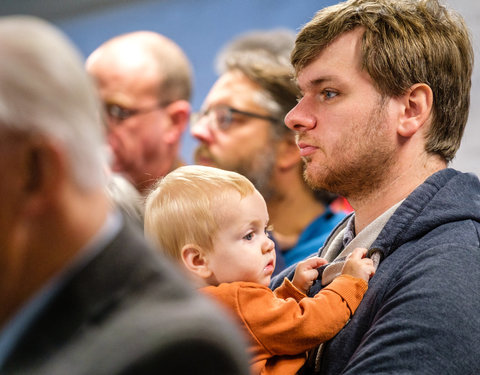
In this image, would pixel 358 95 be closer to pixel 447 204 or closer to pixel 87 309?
pixel 447 204

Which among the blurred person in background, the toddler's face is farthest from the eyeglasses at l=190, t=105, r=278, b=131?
the blurred person in background

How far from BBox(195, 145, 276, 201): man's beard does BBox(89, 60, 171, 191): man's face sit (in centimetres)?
24

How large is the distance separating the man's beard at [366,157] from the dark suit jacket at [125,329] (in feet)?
3.99

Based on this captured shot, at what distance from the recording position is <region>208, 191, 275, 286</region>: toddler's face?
2000 millimetres

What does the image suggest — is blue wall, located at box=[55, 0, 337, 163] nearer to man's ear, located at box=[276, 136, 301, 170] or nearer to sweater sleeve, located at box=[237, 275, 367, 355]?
man's ear, located at box=[276, 136, 301, 170]

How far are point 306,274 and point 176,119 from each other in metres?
2.10

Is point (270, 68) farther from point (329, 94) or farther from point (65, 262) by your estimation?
point (65, 262)

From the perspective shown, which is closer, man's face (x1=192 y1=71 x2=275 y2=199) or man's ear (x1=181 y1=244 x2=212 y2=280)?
man's ear (x1=181 y1=244 x2=212 y2=280)

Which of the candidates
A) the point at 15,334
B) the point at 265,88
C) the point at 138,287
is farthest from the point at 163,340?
the point at 265,88

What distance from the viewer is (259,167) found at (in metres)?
3.92

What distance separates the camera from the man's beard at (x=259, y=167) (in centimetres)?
389

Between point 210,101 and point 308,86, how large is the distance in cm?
167

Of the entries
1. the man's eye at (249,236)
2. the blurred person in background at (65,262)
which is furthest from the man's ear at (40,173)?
the man's eye at (249,236)

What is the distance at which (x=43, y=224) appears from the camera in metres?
1.06
